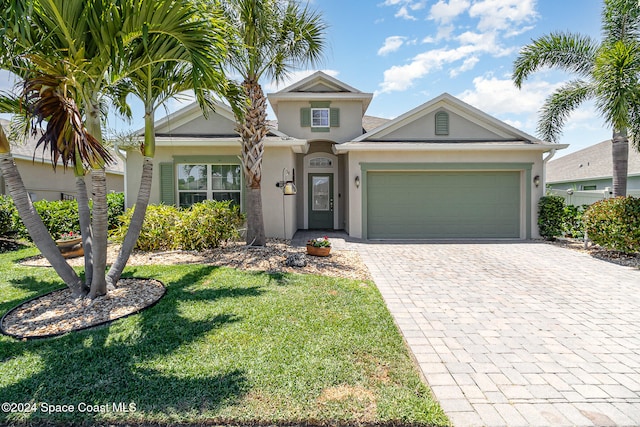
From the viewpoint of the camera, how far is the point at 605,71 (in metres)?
8.02

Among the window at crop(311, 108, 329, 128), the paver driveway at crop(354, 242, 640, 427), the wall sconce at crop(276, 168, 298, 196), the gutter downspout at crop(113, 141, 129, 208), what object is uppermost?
the window at crop(311, 108, 329, 128)

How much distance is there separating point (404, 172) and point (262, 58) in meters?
6.29

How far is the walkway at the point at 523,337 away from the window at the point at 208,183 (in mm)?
6081

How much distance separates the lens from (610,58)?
26.1ft

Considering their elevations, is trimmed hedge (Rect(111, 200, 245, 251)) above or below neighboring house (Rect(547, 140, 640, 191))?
below

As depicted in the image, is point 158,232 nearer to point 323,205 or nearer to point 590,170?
point 323,205

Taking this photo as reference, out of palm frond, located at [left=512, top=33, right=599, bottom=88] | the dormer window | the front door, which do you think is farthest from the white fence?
the front door

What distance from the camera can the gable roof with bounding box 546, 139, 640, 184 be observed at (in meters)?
16.8

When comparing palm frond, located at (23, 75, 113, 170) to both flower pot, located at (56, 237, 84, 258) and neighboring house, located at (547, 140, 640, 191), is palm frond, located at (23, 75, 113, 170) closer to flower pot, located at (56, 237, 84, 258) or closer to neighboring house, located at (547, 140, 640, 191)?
flower pot, located at (56, 237, 84, 258)

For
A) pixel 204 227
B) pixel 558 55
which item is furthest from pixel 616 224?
pixel 204 227

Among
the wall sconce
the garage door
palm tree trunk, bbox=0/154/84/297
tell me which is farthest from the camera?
the garage door

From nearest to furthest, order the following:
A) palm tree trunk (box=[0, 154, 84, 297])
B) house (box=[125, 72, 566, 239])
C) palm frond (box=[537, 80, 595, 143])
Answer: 1. palm tree trunk (box=[0, 154, 84, 297])
2. house (box=[125, 72, 566, 239])
3. palm frond (box=[537, 80, 595, 143])

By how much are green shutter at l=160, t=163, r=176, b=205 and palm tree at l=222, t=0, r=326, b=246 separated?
377 centimetres

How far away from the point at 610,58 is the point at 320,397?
10.8 metres
